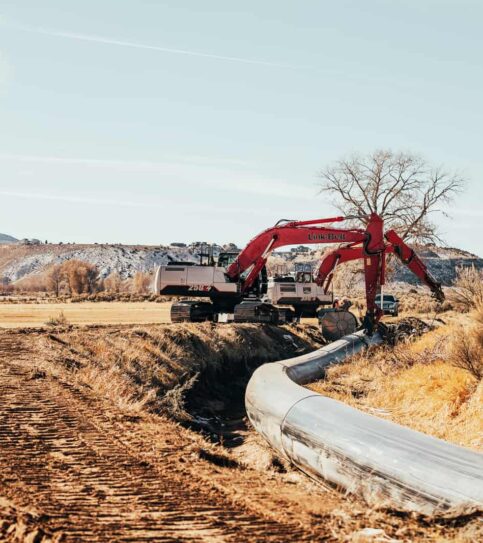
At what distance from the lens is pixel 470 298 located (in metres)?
15.6

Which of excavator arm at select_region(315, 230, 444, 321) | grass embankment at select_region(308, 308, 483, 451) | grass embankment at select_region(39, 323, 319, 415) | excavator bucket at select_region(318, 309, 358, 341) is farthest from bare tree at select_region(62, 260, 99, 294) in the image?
Result: grass embankment at select_region(308, 308, 483, 451)

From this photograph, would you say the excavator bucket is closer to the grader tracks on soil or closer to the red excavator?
the red excavator

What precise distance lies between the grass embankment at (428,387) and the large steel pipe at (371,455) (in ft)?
8.67

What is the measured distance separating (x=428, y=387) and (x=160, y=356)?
22.5ft

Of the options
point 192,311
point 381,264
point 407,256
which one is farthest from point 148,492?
point 192,311

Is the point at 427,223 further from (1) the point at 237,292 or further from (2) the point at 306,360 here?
(2) the point at 306,360

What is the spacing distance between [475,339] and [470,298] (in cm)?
174

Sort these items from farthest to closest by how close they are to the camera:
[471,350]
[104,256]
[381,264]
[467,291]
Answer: [104,256] → [381,264] → [467,291] → [471,350]

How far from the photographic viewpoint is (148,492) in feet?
23.1

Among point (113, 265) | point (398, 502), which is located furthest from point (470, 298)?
point (113, 265)

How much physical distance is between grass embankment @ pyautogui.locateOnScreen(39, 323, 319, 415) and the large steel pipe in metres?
2.52

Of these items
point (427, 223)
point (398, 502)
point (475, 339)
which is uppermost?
point (427, 223)

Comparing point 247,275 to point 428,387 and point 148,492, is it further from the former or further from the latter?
point 148,492

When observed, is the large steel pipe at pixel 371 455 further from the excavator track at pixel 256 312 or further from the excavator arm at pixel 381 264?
the excavator track at pixel 256 312
